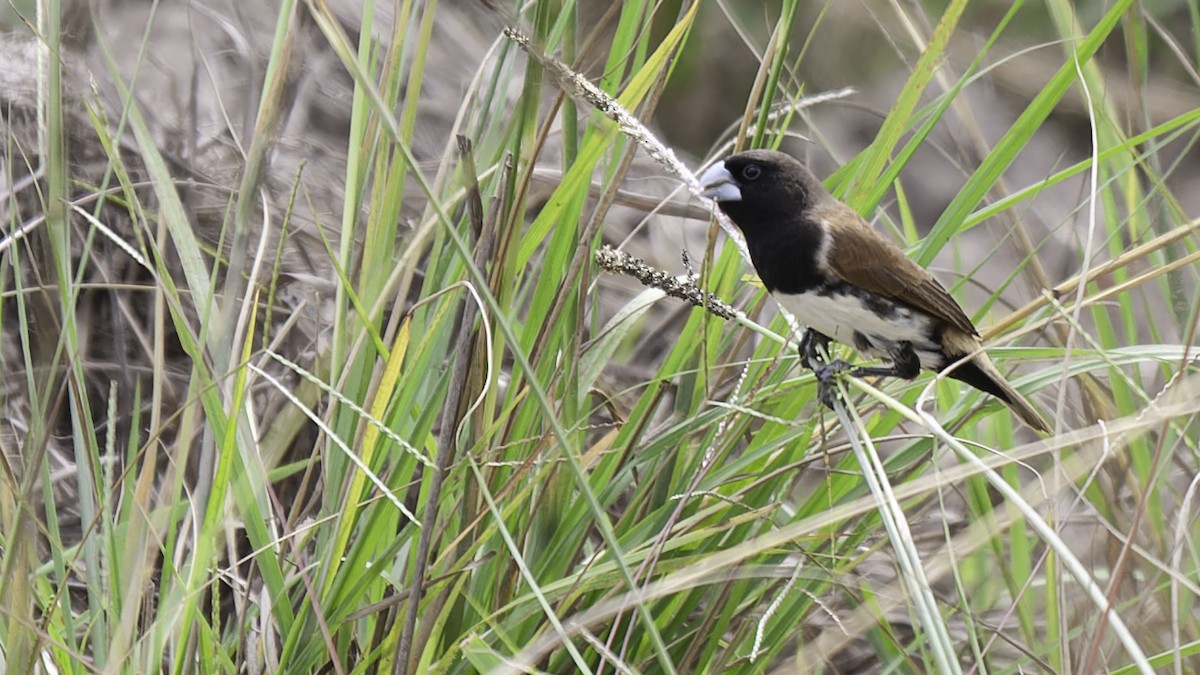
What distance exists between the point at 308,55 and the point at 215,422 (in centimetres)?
195

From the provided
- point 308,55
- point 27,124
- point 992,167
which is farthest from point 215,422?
point 308,55

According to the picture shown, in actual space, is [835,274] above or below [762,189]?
below

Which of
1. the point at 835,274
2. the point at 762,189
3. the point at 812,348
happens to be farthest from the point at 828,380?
the point at 762,189

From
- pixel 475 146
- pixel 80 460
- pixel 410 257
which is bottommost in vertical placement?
pixel 80 460

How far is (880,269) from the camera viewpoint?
7.19ft

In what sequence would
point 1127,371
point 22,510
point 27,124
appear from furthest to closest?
point 27,124
point 1127,371
point 22,510

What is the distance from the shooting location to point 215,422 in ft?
5.42

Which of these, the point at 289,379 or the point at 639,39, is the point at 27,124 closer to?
the point at 289,379

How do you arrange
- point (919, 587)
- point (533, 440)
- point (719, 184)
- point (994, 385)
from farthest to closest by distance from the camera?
point (719, 184) → point (994, 385) → point (533, 440) → point (919, 587)

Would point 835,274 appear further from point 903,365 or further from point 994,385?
point 994,385

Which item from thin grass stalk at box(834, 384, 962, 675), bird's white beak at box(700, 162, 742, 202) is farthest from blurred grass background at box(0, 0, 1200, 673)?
bird's white beak at box(700, 162, 742, 202)

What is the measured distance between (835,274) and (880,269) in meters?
0.09

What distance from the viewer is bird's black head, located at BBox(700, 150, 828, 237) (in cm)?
213

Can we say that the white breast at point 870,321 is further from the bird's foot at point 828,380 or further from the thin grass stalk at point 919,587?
the thin grass stalk at point 919,587
